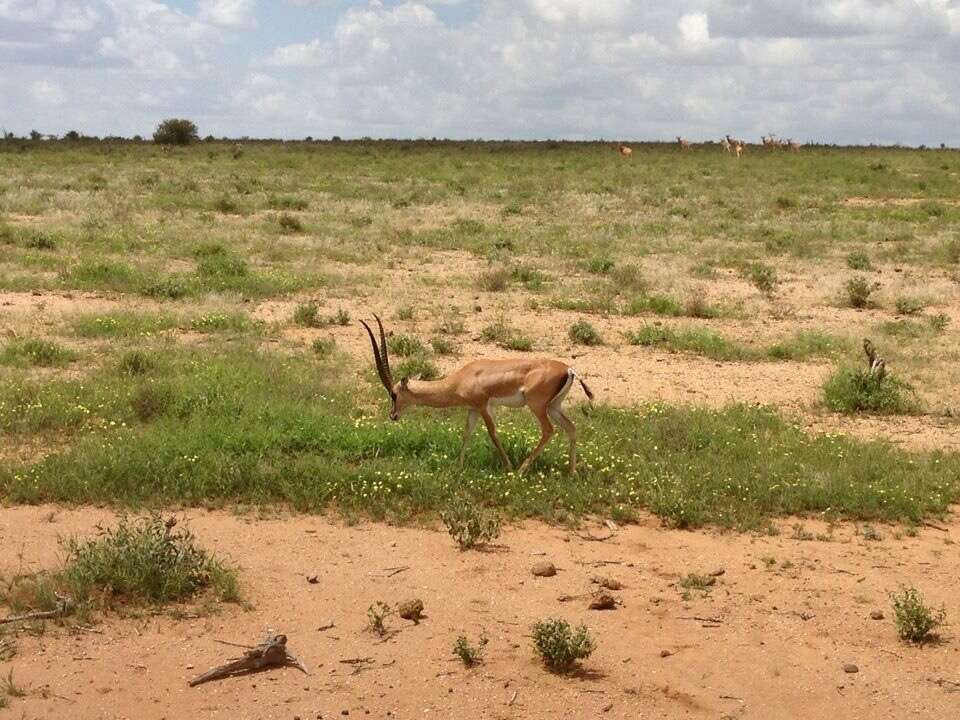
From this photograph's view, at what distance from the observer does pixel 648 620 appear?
20.9ft

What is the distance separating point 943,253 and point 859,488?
13.9 m

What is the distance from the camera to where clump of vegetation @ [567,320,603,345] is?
13695 mm

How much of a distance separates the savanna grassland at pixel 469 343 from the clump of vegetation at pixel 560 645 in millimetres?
2336

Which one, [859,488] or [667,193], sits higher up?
[667,193]

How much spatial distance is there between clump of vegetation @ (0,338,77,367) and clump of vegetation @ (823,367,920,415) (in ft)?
26.1

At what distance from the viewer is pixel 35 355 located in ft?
38.4

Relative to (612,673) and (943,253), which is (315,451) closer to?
(612,673)

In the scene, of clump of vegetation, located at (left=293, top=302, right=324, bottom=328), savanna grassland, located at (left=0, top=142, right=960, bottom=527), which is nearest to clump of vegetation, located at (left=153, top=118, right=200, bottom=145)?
savanna grassland, located at (left=0, top=142, right=960, bottom=527)

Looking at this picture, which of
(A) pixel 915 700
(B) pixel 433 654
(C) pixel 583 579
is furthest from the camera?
(C) pixel 583 579

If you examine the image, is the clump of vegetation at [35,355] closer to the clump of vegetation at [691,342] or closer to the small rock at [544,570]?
the clump of vegetation at [691,342]

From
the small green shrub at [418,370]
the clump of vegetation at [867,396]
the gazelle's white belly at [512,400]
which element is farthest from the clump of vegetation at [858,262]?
the gazelle's white belly at [512,400]

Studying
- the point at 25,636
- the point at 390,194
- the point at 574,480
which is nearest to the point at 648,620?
the point at 574,480

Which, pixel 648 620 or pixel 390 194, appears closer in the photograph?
pixel 648 620

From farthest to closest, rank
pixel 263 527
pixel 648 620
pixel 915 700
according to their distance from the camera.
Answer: pixel 263 527, pixel 648 620, pixel 915 700
